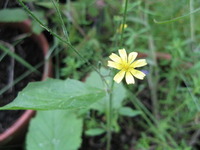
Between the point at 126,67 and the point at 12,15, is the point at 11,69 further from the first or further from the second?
the point at 126,67

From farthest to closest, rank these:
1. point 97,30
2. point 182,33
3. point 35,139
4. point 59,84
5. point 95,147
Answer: point 97,30 < point 182,33 < point 95,147 < point 35,139 < point 59,84

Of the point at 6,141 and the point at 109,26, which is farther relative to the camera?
the point at 109,26

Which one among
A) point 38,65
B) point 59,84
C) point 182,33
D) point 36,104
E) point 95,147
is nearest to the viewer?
point 36,104

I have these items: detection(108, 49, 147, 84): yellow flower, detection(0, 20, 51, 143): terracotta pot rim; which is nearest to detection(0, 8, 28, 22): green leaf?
detection(0, 20, 51, 143): terracotta pot rim

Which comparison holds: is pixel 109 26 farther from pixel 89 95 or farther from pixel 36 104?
pixel 36 104

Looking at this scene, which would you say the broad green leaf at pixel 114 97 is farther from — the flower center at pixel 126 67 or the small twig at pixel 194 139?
the small twig at pixel 194 139

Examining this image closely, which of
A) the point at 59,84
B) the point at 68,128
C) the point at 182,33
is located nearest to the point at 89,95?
the point at 59,84
